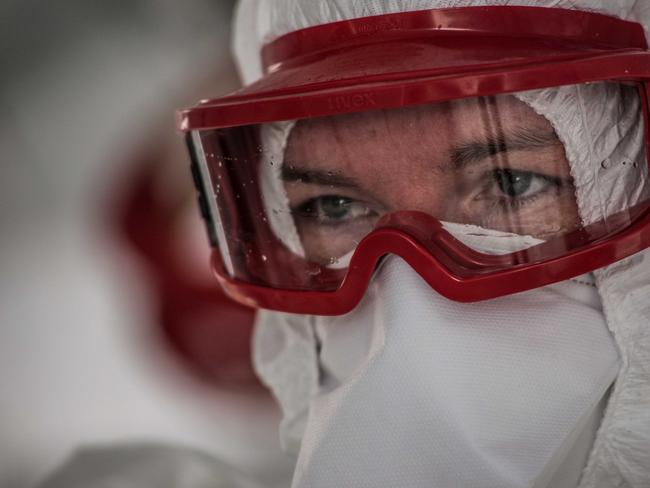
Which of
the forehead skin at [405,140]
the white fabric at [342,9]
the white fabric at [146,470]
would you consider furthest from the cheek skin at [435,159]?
the white fabric at [146,470]

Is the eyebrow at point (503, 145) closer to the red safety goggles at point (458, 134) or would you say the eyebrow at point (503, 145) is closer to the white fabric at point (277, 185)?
the red safety goggles at point (458, 134)

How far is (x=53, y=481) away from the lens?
1.55 meters

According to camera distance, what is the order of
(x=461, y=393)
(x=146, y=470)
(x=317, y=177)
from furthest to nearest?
(x=146, y=470), (x=317, y=177), (x=461, y=393)

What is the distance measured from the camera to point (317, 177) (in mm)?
1136

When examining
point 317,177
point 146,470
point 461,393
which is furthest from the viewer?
point 146,470

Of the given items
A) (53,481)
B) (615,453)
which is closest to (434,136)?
(615,453)

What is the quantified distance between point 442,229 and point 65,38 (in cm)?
136

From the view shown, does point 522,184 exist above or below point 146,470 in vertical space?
above

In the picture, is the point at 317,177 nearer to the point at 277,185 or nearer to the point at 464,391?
the point at 277,185

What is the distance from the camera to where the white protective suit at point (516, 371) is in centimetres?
98

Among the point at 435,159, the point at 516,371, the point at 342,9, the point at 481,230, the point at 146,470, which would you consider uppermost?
the point at 342,9

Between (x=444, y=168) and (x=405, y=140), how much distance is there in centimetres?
6

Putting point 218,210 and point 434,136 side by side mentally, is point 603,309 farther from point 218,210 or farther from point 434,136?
point 218,210

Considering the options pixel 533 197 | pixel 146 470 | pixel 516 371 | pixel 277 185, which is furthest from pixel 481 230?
pixel 146 470
